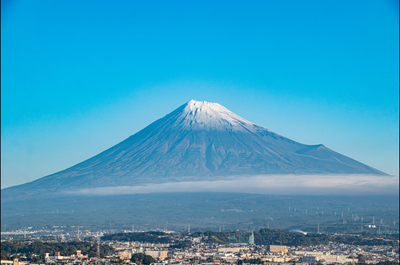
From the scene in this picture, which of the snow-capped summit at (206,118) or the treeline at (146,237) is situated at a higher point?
the snow-capped summit at (206,118)

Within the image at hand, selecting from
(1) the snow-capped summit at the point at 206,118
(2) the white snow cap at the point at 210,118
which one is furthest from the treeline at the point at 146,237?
(2) the white snow cap at the point at 210,118

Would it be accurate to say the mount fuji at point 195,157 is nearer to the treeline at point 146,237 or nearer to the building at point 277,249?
the treeline at point 146,237

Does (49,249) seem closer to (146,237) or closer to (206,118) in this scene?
(146,237)

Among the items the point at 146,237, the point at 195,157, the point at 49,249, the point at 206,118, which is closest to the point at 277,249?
the point at 146,237

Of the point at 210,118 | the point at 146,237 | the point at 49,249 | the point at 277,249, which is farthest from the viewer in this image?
the point at 210,118

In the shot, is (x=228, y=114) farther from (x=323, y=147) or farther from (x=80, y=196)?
(x=80, y=196)

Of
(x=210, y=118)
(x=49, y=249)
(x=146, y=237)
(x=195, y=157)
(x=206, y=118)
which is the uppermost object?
(x=210, y=118)

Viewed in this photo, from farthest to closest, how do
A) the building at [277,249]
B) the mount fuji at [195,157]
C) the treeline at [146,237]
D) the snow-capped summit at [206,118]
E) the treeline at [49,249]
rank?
the snow-capped summit at [206,118]
the mount fuji at [195,157]
the treeline at [146,237]
the building at [277,249]
the treeline at [49,249]

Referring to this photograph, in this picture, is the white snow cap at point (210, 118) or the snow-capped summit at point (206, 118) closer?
the snow-capped summit at point (206, 118)

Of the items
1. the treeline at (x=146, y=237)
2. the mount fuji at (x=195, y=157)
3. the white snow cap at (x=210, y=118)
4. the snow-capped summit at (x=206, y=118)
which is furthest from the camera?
the white snow cap at (x=210, y=118)
